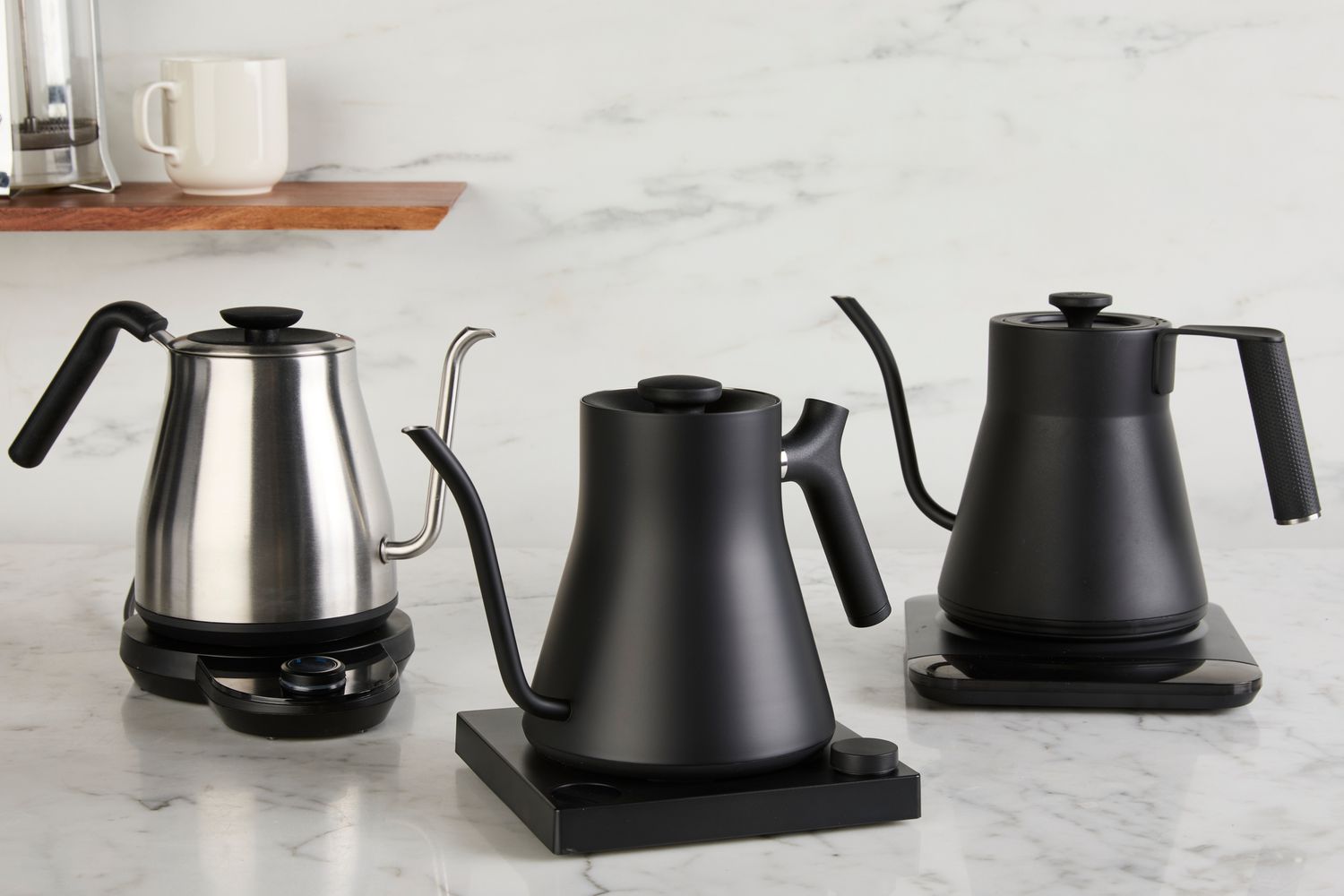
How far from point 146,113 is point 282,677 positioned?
55 centimetres

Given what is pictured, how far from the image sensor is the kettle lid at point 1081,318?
97cm

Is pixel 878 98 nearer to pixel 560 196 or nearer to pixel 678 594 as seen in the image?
pixel 560 196

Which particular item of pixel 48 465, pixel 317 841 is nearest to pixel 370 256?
pixel 48 465

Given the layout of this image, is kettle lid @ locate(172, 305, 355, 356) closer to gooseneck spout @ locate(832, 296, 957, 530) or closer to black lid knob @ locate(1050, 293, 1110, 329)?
gooseneck spout @ locate(832, 296, 957, 530)

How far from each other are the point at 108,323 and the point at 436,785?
412 millimetres

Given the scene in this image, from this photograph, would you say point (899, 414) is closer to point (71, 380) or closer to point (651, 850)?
point (651, 850)

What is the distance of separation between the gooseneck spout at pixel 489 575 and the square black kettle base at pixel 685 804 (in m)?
0.04

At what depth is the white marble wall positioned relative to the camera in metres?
1.34

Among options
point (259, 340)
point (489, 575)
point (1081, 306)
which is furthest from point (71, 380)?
point (1081, 306)

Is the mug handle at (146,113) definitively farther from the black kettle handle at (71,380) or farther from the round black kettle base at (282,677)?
the round black kettle base at (282,677)

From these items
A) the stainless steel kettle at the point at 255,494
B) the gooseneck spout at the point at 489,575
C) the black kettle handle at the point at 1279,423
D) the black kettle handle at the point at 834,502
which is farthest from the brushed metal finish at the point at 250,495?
the black kettle handle at the point at 1279,423

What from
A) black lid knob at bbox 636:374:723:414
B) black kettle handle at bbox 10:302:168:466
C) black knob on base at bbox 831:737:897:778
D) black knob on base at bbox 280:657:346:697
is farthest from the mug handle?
black knob on base at bbox 831:737:897:778

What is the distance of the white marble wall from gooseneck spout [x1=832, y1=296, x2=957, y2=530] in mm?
315

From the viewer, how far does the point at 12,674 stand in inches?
40.4
